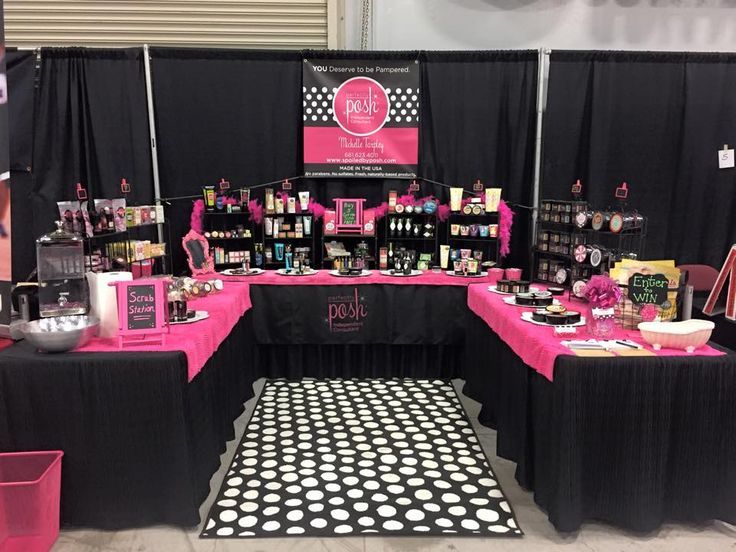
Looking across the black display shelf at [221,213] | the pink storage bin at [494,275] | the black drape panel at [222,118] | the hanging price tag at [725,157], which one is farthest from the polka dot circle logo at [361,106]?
the hanging price tag at [725,157]

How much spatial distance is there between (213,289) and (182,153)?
6.15 feet

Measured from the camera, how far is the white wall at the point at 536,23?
17.6 feet

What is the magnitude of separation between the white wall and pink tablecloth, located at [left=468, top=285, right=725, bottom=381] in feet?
8.77

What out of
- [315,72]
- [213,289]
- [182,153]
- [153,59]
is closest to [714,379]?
[213,289]

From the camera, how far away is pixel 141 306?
279 centimetres

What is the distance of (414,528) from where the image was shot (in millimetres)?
2797

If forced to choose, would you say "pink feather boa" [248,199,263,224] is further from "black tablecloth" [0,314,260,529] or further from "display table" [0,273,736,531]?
"black tablecloth" [0,314,260,529]

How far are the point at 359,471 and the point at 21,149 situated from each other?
4044mm

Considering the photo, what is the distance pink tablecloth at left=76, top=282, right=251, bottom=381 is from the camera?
2.79 metres

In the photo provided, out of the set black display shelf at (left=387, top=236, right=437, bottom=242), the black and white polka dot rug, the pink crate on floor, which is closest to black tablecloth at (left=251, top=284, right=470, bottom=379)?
the black and white polka dot rug

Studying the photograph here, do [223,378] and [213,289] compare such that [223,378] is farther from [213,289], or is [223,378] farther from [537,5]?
[537,5]

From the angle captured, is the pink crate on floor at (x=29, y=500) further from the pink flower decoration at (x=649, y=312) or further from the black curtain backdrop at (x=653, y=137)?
the black curtain backdrop at (x=653, y=137)

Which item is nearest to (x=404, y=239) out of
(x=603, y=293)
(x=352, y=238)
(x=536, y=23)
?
(x=352, y=238)

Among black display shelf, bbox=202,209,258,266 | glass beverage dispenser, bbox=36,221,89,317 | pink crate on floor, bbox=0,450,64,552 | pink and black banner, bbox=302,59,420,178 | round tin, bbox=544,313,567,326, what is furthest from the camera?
black display shelf, bbox=202,209,258,266
